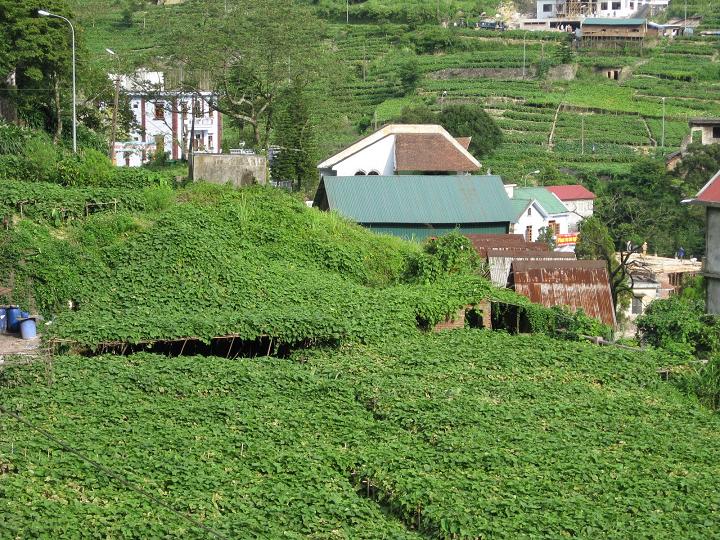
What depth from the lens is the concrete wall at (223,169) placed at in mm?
26203

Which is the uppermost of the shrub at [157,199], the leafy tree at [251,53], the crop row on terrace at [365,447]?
the leafy tree at [251,53]

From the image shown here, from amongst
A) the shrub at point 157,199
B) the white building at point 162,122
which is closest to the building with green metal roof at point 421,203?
the shrub at point 157,199

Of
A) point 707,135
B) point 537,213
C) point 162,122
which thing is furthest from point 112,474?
point 707,135

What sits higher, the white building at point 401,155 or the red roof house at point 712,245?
the white building at point 401,155

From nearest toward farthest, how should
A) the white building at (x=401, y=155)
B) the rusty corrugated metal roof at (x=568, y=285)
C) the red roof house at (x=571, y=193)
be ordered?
the rusty corrugated metal roof at (x=568, y=285) → the white building at (x=401, y=155) → the red roof house at (x=571, y=193)

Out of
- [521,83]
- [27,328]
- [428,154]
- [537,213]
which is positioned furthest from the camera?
[521,83]

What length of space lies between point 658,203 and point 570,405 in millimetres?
34807

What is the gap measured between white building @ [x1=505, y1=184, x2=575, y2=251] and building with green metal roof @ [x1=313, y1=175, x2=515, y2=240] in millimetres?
9815

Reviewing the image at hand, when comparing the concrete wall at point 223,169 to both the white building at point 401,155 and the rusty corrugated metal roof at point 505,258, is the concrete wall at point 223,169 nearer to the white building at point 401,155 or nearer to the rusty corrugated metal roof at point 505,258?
the rusty corrugated metal roof at point 505,258

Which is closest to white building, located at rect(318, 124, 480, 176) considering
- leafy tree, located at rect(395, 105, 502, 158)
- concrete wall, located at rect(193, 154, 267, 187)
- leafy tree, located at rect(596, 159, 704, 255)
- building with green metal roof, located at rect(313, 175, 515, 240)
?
leafy tree, located at rect(596, 159, 704, 255)

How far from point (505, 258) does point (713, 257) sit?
4.65m

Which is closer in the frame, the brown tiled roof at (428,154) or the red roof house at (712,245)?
the red roof house at (712,245)

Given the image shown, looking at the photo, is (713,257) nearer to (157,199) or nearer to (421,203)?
(421,203)

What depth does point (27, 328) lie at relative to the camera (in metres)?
19.7
